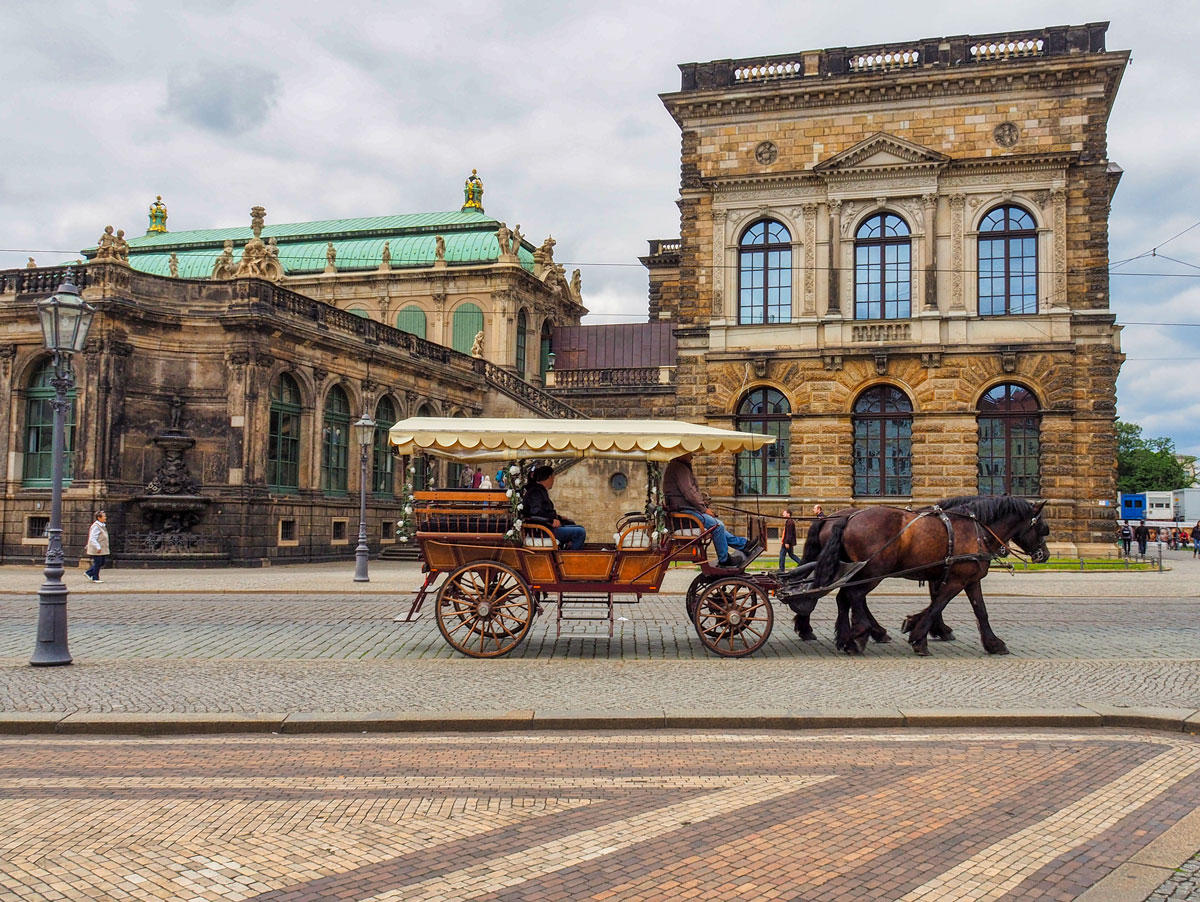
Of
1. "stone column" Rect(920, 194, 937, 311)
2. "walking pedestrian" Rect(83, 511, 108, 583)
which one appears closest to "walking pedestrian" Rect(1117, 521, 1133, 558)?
A: "stone column" Rect(920, 194, 937, 311)

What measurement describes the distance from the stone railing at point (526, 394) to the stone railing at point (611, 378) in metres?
2.46

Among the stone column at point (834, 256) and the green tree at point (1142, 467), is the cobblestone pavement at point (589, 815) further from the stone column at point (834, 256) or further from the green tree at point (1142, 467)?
the green tree at point (1142, 467)

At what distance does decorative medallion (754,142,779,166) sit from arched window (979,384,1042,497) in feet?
34.8

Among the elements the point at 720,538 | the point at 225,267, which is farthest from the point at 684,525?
the point at 225,267

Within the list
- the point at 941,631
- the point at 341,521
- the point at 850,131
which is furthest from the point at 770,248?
the point at 941,631

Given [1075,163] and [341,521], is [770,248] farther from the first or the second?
[341,521]

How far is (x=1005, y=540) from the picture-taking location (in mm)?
13133

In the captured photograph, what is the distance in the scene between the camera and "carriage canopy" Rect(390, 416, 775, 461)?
12352 mm

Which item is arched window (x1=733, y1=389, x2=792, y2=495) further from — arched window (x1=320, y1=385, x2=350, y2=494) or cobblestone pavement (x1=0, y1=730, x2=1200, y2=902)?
cobblestone pavement (x1=0, y1=730, x2=1200, y2=902)

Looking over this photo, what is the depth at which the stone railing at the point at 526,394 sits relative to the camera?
137 ft

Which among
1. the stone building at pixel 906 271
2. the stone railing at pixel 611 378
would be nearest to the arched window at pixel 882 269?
the stone building at pixel 906 271

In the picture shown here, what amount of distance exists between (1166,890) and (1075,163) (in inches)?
1333

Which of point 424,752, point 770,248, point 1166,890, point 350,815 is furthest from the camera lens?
point 770,248

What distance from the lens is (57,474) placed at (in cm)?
1264
